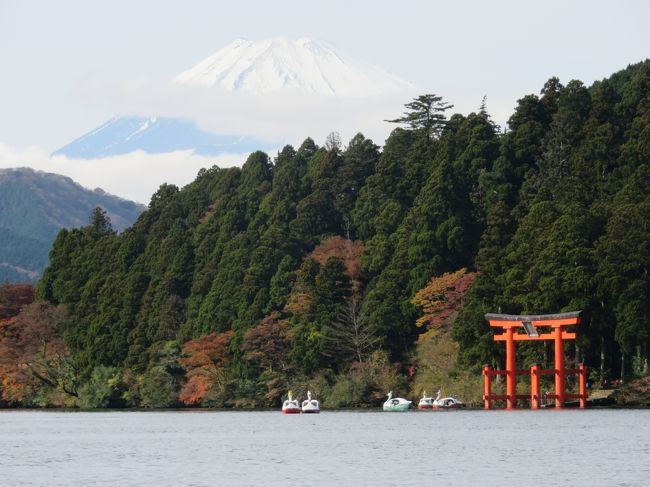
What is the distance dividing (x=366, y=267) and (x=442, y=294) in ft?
34.7

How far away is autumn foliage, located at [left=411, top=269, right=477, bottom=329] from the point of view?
92.2 m

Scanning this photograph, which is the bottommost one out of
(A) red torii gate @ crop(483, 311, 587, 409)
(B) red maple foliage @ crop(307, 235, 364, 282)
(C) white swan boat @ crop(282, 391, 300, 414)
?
(C) white swan boat @ crop(282, 391, 300, 414)

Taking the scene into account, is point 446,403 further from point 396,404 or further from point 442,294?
point 442,294

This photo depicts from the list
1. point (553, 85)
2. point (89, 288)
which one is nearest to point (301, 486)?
point (553, 85)

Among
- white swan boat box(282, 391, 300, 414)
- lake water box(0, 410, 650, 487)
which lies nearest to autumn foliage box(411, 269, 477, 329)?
white swan boat box(282, 391, 300, 414)

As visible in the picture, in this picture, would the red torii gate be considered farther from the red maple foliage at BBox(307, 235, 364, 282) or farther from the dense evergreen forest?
the red maple foliage at BBox(307, 235, 364, 282)

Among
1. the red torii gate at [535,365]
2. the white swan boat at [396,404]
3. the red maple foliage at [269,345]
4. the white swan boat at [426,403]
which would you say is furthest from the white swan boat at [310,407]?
the red maple foliage at [269,345]

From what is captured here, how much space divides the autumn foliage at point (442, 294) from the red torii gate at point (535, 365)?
10.5 metres

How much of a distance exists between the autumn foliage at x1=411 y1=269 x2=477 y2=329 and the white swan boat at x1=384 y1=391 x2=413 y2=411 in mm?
6574

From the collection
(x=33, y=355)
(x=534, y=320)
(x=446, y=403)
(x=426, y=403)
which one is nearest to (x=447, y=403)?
(x=446, y=403)

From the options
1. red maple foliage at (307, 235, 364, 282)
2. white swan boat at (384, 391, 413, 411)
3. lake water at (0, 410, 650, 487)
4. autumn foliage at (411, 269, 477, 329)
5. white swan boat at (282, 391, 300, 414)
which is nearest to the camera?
lake water at (0, 410, 650, 487)

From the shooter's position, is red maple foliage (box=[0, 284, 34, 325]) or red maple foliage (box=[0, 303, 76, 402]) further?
red maple foliage (box=[0, 284, 34, 325])

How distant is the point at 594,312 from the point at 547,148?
78.1 feet

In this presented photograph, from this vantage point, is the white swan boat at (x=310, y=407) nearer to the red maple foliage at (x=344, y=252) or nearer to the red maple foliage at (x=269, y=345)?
the red maple foliage at (x=269, y=345)
